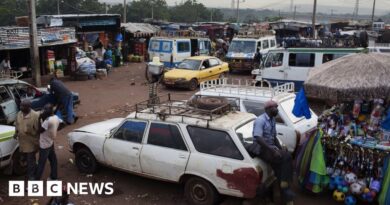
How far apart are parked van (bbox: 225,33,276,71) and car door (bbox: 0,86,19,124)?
1364 cm

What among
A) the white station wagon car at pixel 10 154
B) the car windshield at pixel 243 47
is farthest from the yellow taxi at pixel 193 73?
the white station wagon car at pixel 10 154

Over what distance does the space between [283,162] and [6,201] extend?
450 cm

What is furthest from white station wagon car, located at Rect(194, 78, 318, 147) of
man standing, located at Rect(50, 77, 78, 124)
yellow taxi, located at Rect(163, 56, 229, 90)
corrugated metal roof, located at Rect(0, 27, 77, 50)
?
corrugated metal roof, located at Rect(0, 27, 77, 50)

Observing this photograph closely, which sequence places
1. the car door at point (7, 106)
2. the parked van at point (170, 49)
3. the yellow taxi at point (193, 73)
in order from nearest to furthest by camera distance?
the car door at point (7, 106), the yellow taxi at point (193, 73), the parked van at point (170, 49)

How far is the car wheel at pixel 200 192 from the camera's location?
19.6 feet

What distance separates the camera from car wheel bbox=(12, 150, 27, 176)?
732cm

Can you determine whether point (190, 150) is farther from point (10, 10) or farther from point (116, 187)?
point (10, 10)

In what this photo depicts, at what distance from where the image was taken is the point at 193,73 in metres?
16.9

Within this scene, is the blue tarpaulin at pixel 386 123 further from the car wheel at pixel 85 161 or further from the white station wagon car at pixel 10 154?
the white station wagon car at pixel 10 154

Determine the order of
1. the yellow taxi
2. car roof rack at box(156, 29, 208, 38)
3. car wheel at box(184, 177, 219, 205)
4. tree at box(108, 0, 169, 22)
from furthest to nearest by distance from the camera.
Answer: tree at box(108, 0, 169, 22) < car roof rack at box(156, 29, 208, 38) < the yellow taxi < car wheel at box(184, 177, 219, 205)

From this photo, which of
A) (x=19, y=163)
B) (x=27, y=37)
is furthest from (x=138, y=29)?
(x=19, y=163)

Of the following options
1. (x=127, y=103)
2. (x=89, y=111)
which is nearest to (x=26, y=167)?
(x=89, y=111)

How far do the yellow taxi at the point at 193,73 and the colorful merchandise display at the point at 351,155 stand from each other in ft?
33.3

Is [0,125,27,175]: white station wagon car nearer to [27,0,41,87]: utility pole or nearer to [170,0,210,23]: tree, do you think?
[27,0,41,87]: utility pole
